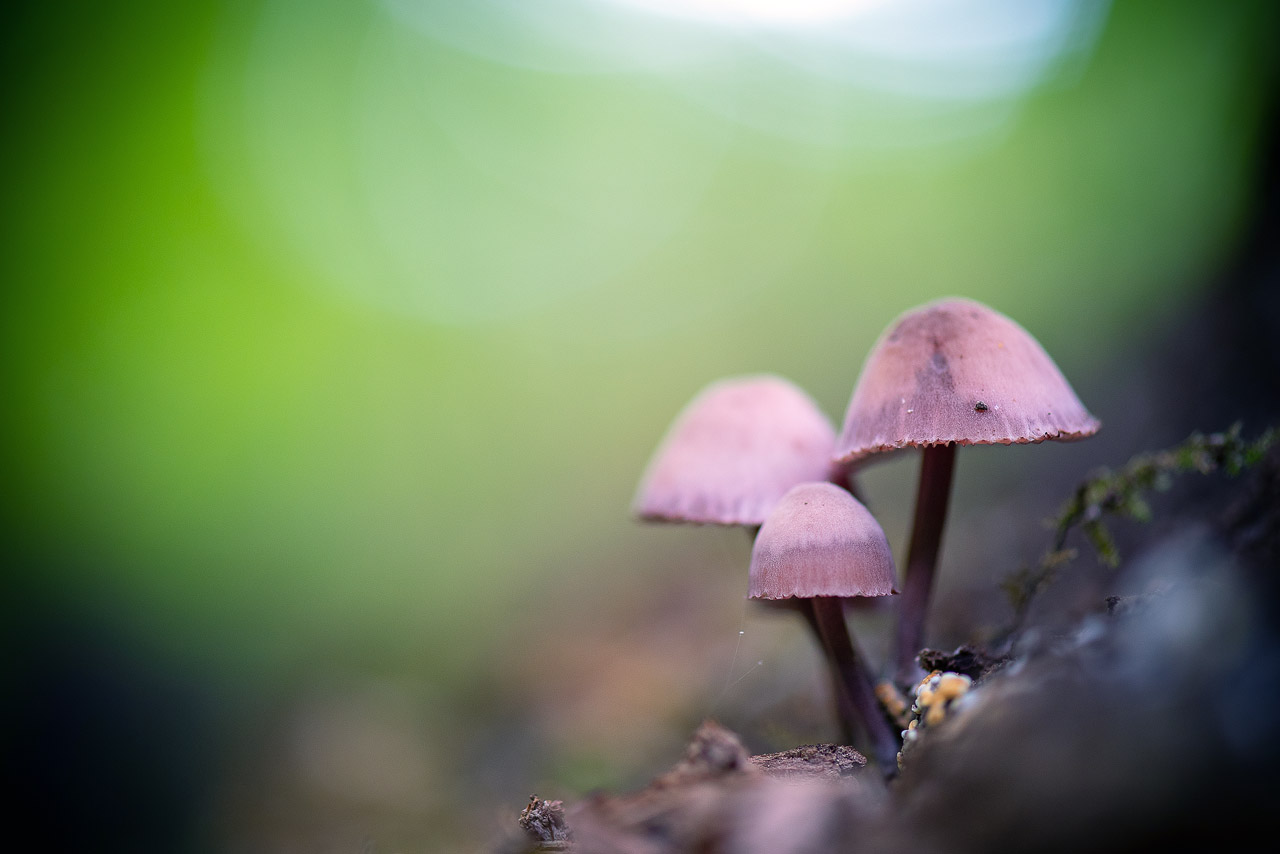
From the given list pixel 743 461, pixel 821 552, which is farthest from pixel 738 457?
pixel 821 552

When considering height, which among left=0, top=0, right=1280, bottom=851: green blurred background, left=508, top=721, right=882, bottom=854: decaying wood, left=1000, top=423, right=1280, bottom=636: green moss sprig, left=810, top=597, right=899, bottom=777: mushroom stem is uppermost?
left=0, top=0, right=1280, bottom=851: green blurred background

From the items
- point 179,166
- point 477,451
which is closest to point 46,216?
point 179,166

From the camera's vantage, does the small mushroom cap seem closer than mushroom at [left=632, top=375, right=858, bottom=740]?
Yes

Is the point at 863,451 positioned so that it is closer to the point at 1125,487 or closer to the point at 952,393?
the point at 952,393

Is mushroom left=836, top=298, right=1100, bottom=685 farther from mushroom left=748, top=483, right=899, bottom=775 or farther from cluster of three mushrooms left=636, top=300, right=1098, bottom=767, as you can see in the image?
mushroom left=748, top=483, right=899, bottom=775

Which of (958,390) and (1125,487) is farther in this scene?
(1125,487)

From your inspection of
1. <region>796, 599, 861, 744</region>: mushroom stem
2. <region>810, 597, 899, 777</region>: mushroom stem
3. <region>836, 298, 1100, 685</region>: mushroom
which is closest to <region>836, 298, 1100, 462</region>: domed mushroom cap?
<region>836, 298, 1100, 685</region>: mushroom
